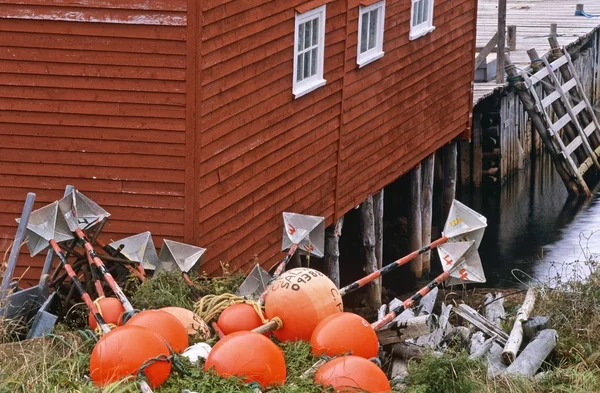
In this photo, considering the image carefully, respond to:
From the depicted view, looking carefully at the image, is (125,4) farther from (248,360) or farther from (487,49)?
(487,49)

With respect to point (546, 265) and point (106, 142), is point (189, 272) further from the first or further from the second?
point (546, 265)

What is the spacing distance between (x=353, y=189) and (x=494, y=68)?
10.3 metres

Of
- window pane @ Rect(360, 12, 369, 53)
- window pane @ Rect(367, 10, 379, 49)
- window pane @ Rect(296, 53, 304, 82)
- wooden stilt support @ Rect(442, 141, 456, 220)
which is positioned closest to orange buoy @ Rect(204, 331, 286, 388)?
window pane @ Rect(296, 53, 304, 82)

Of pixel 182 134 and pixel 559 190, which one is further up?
pixel 182 134

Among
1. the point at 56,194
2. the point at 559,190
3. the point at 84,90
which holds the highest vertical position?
the point at 84,90

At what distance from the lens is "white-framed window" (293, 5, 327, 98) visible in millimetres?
14664

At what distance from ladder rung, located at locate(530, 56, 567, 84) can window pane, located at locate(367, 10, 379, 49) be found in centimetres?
907

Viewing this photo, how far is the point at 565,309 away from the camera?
41.3 ft

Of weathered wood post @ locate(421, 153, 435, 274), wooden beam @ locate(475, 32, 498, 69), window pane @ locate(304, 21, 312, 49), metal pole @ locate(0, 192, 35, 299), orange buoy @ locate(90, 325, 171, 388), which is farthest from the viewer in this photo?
wooden beam @ locate(475, 32, 498, 69)

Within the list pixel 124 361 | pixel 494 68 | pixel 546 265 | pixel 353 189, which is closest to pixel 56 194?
pixel 124 361

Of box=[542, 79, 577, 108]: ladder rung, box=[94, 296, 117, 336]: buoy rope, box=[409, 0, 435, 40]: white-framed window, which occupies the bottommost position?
box=[542, 79, 577, 108]: ladder rung

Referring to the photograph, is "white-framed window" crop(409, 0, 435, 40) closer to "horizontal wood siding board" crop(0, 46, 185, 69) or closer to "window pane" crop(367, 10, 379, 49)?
"window pane" crop(367, 10, 379, 49)

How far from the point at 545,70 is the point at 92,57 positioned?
15.4 m

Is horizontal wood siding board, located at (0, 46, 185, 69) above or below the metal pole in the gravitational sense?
above
